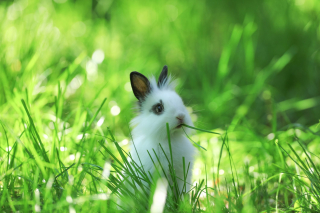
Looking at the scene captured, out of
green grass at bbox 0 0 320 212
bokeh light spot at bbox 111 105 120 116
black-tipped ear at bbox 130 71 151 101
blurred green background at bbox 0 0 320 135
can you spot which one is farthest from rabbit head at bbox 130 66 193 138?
bokeh light spot at bbox 111 105 120 116

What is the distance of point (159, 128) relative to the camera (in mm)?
1926

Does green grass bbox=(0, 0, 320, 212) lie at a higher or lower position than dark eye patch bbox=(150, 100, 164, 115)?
higher

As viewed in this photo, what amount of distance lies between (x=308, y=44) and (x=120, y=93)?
8.76 feet

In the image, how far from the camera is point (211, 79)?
440 cm

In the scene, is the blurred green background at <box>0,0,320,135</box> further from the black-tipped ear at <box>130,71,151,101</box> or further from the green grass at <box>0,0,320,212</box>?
the black-tipped ear at <box>130,71,151,101</box>

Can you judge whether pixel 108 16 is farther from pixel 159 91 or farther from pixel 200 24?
pixel 159 91

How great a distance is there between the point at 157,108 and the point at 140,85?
0.24 m

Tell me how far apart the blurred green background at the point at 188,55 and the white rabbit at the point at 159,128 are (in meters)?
0.77

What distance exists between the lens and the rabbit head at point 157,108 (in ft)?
6.36

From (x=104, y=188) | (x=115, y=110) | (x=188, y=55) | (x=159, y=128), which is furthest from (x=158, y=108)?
(x=188, y=55)

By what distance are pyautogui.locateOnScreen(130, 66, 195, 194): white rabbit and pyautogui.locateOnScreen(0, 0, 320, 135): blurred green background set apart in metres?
0.77

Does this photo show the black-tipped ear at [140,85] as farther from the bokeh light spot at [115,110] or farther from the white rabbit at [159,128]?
the bokeh light spot at [115,110]

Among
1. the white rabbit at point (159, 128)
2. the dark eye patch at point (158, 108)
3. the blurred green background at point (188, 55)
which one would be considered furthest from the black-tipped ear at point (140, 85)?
the blurred green background at point (188, 55)

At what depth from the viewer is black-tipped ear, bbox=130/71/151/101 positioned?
2.12 m
